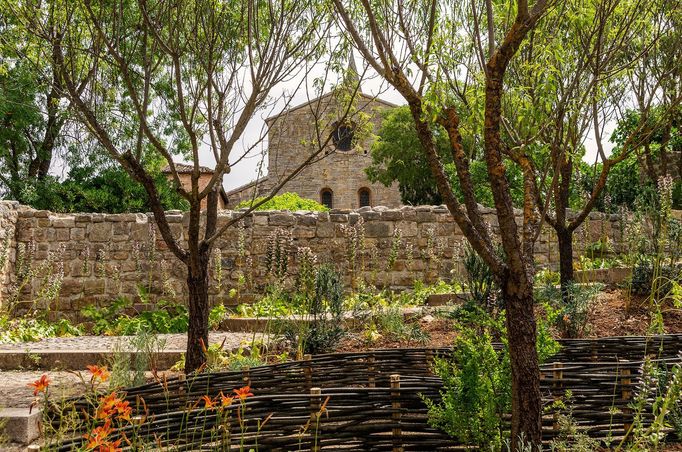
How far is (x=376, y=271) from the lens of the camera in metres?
10.0

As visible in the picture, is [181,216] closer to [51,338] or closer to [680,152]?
[51,338]

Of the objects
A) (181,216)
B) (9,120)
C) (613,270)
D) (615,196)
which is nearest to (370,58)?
(613,270)

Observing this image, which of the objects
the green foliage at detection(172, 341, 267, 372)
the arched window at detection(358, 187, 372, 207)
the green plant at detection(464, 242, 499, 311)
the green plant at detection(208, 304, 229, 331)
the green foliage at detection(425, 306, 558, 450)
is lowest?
the green foliage at detection(172, 341, 267, 372)

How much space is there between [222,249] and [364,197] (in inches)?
804

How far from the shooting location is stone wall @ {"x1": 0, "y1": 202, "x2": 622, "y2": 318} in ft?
32.8

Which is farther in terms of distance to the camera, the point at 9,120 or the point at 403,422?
the point at 9,120

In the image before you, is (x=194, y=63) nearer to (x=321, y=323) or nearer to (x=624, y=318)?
(x=321, y=323)

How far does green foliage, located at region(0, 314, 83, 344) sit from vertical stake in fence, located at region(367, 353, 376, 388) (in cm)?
611

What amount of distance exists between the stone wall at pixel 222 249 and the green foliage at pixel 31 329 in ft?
1.43

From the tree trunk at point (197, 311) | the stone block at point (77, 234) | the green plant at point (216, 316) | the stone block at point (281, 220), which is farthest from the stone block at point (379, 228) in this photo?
the tree trunk at point (197, 311)

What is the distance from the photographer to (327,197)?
30.5 metres

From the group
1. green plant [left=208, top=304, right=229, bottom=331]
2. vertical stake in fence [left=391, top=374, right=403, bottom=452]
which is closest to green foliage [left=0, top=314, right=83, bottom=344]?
green plant [left=208, top=304, right=229, bottom=331]

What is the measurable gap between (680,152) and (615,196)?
182 centimetres

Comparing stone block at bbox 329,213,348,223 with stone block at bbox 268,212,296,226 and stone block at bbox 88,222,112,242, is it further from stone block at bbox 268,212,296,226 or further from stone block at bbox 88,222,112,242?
stone block at bbox 88,222,112,242
